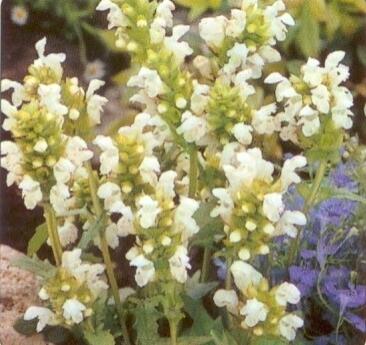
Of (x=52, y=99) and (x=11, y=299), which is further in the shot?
(x=11, y=299)

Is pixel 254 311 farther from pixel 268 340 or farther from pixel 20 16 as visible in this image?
pixel 20 16

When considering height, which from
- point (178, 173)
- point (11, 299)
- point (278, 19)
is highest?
point (278, 19)

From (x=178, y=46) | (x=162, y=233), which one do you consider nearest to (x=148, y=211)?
(x=162, y=233)

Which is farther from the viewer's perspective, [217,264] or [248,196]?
[217,264]

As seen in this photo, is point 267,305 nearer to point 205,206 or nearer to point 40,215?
point 205,206

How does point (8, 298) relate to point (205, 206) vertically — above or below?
below

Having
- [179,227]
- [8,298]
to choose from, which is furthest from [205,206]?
[8,298]

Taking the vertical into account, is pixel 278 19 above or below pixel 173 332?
above
